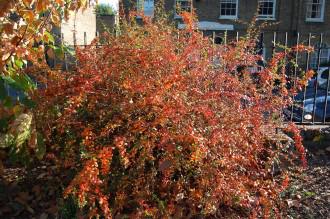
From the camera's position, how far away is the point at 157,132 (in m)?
3.03

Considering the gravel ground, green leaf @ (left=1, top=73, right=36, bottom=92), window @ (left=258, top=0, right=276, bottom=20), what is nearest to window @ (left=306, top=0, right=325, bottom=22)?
window @ (left=258, top=0, right=276, bottom=20)

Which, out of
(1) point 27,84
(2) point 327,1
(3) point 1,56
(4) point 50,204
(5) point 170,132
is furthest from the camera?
(2) point 327,1

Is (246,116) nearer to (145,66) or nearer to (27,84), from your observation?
(145,66)

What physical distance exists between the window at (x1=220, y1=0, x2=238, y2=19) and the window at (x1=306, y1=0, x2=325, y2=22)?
4419mm

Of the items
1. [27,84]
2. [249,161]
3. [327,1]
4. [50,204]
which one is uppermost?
[327,1]

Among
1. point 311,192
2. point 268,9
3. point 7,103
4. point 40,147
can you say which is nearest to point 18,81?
point 7,103

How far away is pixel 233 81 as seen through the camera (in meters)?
3.68

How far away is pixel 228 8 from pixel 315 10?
5400 millimetres

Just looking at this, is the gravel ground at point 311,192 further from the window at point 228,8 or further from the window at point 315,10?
the window at point 315,10

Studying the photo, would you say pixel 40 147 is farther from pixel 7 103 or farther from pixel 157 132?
pixel 157 132

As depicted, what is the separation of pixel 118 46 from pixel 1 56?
43.6 inches

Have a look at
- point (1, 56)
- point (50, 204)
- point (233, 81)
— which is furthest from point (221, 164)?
point (1, 56)

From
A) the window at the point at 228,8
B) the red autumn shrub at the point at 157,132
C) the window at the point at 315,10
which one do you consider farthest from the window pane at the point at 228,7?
the red autumn shrub at the point at 157,132

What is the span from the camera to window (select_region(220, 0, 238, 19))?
2528cm
